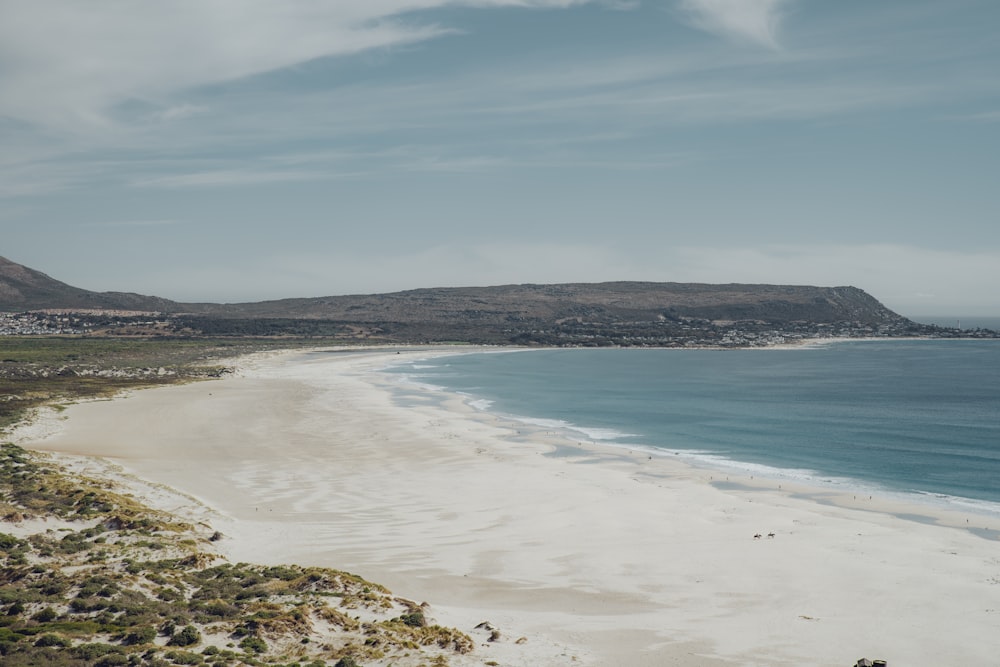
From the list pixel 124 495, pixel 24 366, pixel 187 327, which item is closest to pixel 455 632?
pixel 124 495

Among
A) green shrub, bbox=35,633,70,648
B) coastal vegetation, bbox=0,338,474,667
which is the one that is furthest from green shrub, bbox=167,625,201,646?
green shrub, bbox=35,633,70,648

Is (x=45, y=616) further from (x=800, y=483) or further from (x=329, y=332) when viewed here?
(x=329, y=332)

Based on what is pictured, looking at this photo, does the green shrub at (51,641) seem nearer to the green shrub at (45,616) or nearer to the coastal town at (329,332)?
the green shrub at (45,616)

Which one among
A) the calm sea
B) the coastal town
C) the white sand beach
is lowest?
the white sand beach

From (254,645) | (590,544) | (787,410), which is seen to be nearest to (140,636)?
(254,645)

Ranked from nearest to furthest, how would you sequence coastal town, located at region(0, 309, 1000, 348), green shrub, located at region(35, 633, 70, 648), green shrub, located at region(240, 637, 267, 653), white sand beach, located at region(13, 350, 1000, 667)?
1. green shrub, located at region(35, 633, 70, 648)
2. green shrub, located at region(240, 637, 267, 653)
3. white sand beach, located at region(13, 350, 1000, 667)
4. coastal town, located at region(0, 309, 1000, 348)

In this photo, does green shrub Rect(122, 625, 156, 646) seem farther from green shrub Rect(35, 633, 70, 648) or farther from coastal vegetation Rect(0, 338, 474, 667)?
green shrub Rect(35, 633, 70, 648)
